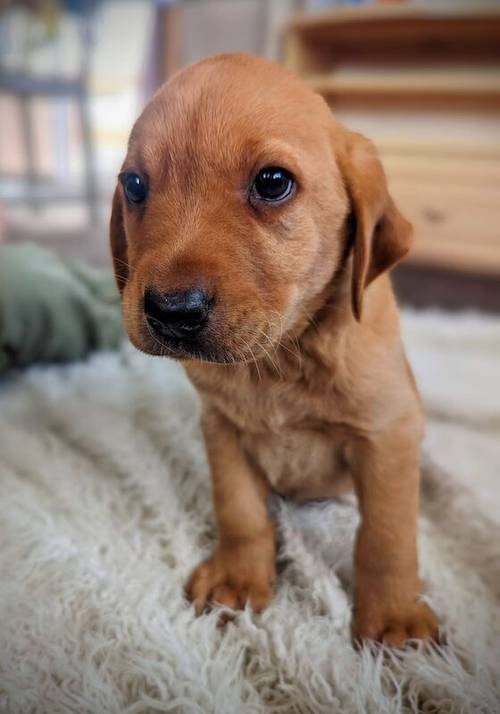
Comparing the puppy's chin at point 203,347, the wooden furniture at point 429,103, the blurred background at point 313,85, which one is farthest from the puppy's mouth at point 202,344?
the wooden furniture at point 429,103

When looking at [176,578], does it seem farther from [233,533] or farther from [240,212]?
[240,212]

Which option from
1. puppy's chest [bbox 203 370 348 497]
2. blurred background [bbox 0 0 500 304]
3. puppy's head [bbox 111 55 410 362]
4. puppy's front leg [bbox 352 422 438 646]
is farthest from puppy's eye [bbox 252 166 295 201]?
blurred background [bbox 0 0 500 304]

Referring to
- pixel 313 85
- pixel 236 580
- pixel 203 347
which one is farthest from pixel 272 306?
pixel 313 85

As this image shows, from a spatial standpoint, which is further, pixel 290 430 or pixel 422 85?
pixel 422 85

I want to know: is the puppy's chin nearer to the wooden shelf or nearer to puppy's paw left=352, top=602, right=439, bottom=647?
puppy's paw left=352, top=602, right=439, bottom=647

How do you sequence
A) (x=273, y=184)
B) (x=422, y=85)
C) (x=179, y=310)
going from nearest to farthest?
(x=179, y=310) → (x=273, y=184) → (x=422, y=85)

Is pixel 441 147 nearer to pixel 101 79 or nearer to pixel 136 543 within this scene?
pixel 101 79

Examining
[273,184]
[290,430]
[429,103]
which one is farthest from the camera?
[429,103]
